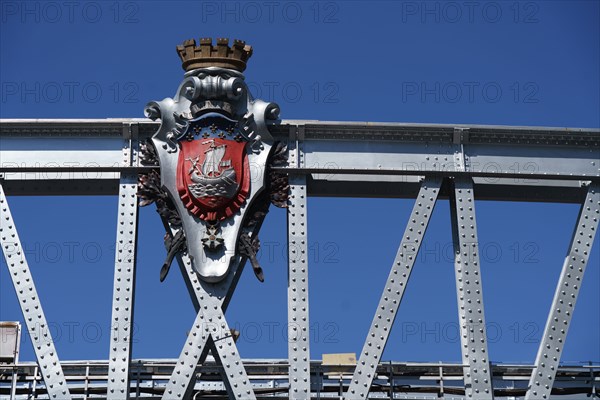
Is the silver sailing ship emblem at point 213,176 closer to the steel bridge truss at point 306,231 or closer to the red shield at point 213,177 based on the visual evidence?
the red shield at point 213,177

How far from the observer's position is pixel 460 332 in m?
25.6

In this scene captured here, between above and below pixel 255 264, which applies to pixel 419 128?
above

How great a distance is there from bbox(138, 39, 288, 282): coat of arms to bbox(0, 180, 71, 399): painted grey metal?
2470mm

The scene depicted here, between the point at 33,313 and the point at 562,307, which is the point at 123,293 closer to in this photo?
the point at 33,313

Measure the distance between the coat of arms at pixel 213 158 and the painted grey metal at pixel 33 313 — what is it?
8.10 ft

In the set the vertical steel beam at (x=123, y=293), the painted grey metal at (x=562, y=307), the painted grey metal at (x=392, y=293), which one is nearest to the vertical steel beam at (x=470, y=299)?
the painted grey metal at (x=392, y=293)

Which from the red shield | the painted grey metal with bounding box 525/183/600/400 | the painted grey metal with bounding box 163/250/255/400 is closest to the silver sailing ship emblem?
the red shield

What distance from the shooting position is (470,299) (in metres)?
25.6

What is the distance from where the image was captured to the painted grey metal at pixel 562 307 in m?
25.5

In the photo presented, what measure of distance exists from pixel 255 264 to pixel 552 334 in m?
5.51

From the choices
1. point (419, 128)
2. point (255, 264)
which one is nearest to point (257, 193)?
point (255, 264)

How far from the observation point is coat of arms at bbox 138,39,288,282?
84.9ft

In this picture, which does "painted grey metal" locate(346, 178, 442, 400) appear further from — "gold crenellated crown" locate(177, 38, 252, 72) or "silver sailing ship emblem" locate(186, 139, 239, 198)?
"gold crenellated crown" locate(177, 38, 252, 72)

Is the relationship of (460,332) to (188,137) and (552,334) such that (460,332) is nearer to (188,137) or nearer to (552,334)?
(552,334)
